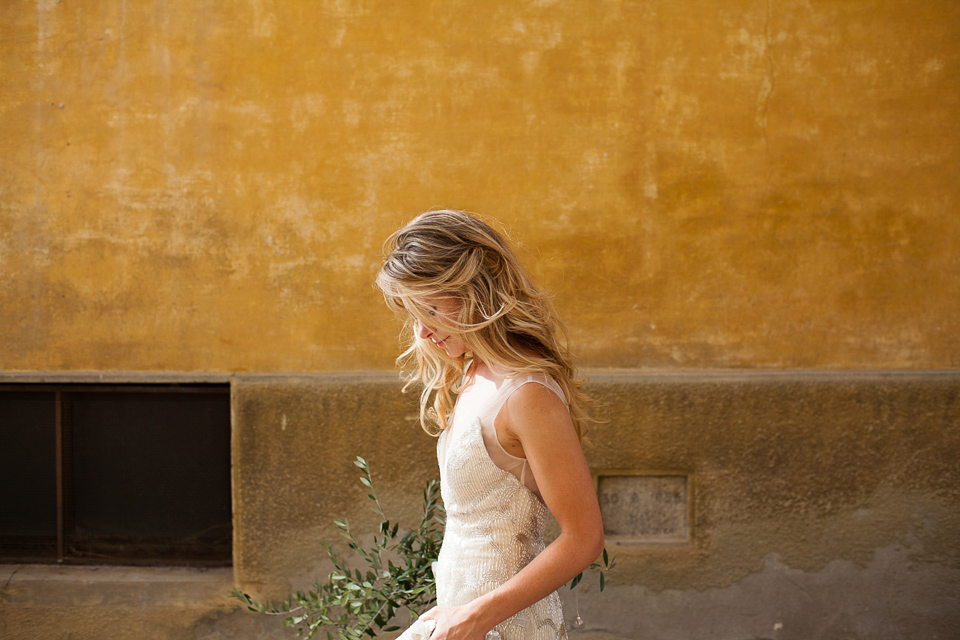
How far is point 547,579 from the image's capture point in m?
1.60

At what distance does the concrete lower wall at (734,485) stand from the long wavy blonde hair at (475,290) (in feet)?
5.88

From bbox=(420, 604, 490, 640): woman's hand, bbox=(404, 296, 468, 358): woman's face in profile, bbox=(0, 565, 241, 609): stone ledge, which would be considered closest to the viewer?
bbox=(420, 604, 490, 640): woman's hand

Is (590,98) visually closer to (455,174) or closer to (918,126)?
(455,174)

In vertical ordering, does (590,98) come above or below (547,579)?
above

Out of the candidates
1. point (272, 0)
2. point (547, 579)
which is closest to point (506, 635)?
point (547, 579)

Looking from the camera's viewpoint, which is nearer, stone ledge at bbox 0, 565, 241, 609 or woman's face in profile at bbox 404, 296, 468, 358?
woman's face in profile at bbox 404, 296, 468, 358

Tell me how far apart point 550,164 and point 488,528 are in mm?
2220

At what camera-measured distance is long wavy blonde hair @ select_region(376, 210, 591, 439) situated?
1.69 meters

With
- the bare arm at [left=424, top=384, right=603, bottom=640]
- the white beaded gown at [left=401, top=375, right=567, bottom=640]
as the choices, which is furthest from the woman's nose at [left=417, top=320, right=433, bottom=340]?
the bare arm at [left=424, top=384, right=603, bottom=640]

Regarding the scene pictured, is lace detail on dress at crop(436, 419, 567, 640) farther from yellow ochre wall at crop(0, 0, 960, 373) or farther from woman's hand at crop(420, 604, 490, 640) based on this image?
yellow ochre wall at crop(0, 0, 960, 373)

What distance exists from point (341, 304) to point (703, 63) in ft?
6.92

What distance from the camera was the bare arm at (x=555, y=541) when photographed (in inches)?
62.7

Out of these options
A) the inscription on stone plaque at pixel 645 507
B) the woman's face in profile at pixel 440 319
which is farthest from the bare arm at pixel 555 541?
the inscription on stone plaque at pixel 645 507

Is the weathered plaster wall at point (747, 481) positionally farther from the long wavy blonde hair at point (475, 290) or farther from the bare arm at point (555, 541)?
the bare arm at point (555, 541)
